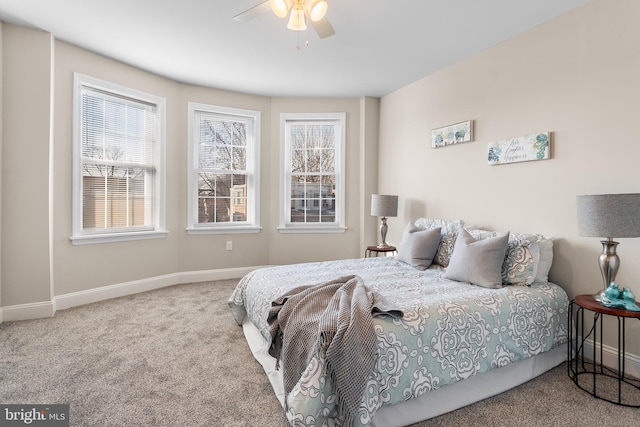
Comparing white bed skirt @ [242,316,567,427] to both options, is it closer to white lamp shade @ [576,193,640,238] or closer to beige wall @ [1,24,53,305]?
white lamp shade @ [576,193,640,238]

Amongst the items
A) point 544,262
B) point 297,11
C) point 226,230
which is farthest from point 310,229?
point 297,11

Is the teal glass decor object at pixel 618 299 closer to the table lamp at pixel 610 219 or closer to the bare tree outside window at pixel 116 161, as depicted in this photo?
the table lamp at pixel 610 219

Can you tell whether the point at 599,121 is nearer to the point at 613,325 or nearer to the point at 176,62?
the point at 613,325

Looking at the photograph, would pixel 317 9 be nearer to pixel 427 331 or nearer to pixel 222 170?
pixel 427 331

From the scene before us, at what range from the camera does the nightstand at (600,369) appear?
191 cm

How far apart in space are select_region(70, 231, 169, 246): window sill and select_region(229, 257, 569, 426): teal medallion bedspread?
1934mm

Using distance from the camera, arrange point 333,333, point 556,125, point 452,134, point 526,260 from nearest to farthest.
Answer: point 333,333, point 526,260, point 556,125, point 452,134

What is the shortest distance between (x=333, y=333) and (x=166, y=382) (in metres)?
1.26

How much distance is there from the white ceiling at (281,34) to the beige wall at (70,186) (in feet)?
0.88

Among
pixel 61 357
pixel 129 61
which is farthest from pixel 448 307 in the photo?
pixel 129 61

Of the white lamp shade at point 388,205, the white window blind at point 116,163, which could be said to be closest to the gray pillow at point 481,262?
the white lamp shade at point 388,205

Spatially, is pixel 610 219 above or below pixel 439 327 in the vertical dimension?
above

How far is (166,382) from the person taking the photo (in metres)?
2.08

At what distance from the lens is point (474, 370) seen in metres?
1.88
